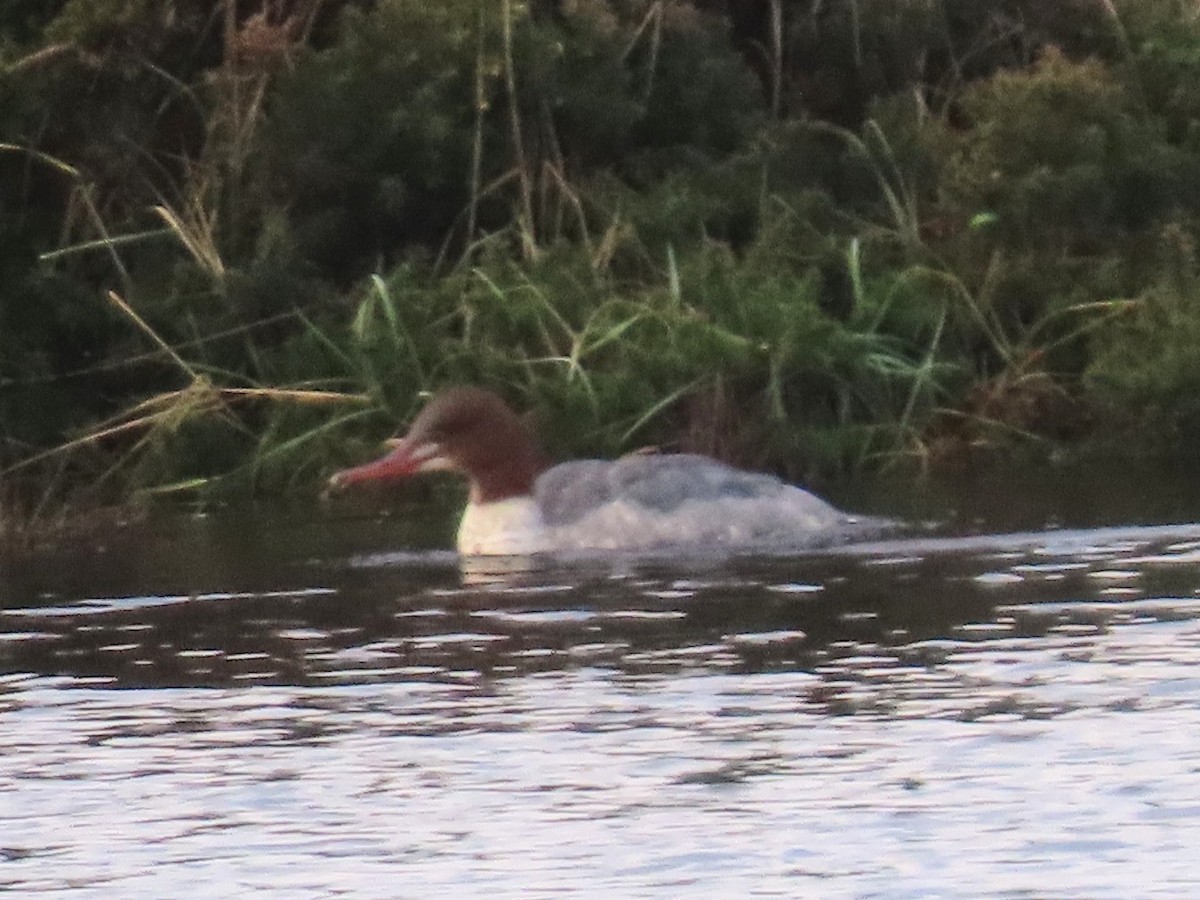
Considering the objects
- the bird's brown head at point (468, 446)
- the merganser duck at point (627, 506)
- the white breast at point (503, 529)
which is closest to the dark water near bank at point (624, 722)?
the white breast at point (503, 529)

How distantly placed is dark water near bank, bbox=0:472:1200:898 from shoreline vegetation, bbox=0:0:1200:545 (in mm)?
3066

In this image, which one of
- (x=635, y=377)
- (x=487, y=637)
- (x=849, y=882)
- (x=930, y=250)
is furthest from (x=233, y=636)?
(x=930, y=250)

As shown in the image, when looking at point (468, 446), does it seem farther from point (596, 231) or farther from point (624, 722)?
point (624, 722)

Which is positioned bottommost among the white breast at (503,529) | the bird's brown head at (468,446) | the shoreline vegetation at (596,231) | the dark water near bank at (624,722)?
the dark water near bank at (624,722)

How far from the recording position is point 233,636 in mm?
10273

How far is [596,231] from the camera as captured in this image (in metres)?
17.1

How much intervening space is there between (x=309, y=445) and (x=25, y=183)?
121 inches

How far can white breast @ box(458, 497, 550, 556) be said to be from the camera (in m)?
12.7

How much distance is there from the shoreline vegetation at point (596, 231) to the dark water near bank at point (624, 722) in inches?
121

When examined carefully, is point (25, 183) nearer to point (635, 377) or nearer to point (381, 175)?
point (381, 175)

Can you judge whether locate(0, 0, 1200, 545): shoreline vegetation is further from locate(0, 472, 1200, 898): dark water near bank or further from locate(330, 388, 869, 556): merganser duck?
locate(0, 472, 1200, 898): dark water near bank

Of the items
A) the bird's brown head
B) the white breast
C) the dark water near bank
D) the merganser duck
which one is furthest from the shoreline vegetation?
the dark water near bank

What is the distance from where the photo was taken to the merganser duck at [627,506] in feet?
41.4

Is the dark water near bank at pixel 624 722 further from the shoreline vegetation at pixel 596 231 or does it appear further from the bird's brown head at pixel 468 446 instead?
the shoreline vegetation at pixel 596 231
